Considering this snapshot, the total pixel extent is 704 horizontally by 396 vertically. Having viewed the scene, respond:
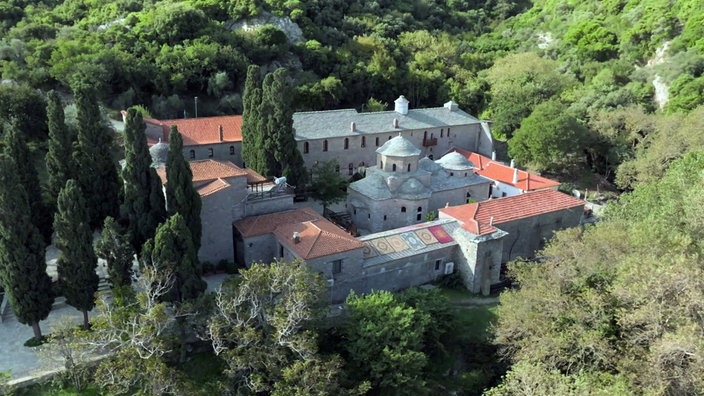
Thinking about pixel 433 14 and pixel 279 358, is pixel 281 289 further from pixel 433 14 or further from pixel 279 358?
pixel 433 14

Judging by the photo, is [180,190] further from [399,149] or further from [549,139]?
[549,139]

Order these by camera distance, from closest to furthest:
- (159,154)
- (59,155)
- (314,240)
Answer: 1. (59,155)
2. (314,240)
3. (159,154)

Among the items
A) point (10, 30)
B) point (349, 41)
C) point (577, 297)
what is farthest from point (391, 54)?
point (577, 297)

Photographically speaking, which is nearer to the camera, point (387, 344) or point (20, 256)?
point (20, 256)

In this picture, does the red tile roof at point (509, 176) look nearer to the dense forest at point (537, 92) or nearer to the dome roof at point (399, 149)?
the dense forest at point (537, 92)

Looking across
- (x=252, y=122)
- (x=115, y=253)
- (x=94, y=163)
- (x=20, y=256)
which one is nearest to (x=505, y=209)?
(x=252, y=122)

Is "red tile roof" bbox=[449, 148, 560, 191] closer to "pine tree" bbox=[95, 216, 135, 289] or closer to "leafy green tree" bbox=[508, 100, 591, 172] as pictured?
"leafy green tree" bbox=[508, 100, 591, 172]

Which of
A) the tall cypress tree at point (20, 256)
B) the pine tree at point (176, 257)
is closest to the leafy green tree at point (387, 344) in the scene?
the pine tree at point (176, 257)
